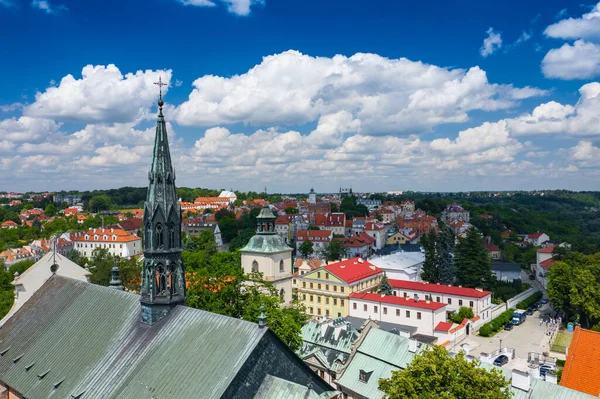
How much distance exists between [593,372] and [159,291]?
2628 centimetres

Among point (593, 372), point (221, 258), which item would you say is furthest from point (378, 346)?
point (221, 258)

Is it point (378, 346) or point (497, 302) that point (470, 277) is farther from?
point (378, 346)

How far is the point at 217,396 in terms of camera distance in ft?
48.2

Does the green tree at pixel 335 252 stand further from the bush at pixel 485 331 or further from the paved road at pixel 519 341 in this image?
the bush at pixel 485 331

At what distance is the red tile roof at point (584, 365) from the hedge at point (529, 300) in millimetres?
35333

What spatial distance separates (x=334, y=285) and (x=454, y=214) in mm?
130947

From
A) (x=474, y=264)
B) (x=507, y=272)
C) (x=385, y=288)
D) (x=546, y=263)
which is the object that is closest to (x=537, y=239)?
(x=546, y=263)

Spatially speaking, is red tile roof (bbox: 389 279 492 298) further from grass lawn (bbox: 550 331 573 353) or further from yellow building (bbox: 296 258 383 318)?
grass lawn (bbox: 550 331 573 353)

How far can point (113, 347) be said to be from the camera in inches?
779

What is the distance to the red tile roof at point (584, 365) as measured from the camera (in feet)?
87.8

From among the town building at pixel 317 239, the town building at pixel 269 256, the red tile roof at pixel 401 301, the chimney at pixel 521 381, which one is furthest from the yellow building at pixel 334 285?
the town building at pixel 317 239

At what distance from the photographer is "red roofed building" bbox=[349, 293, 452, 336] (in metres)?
50.8

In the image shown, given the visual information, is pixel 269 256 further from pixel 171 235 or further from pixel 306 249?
pixel 306 249

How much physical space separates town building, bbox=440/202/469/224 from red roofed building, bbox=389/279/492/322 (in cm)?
11588
